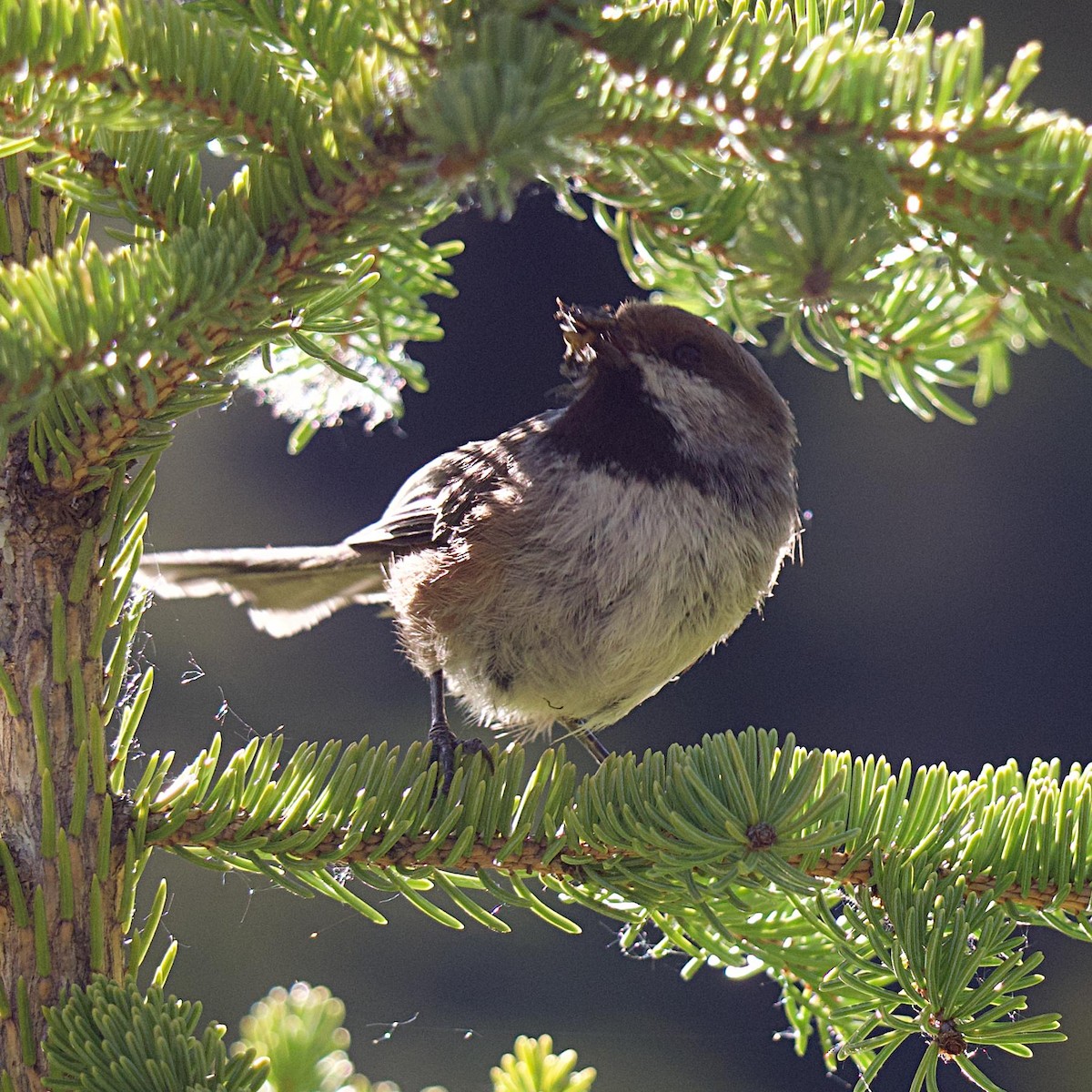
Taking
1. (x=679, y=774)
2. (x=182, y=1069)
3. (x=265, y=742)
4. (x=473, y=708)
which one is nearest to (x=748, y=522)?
(x=473, y=708)

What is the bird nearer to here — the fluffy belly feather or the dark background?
the fluffy belly feather

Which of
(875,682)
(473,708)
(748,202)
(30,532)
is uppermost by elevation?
(748,202)

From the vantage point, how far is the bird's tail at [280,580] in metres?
1.73

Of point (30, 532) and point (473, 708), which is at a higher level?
point (30, 532)

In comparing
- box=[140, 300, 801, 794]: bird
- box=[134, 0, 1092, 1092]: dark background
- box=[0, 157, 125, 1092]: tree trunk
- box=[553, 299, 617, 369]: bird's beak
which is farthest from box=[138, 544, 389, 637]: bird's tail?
box=[134, 0, 1092, 1092]: dark background

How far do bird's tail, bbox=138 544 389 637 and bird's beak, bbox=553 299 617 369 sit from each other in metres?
0.52

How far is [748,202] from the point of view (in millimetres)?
1009

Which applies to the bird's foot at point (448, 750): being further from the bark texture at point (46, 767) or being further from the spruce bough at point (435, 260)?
the bark texture at point (46, 767)

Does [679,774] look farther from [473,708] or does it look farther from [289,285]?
[473,708]

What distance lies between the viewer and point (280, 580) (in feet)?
6.63

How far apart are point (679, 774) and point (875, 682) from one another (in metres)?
4.16

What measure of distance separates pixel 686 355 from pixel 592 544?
1.33 feet

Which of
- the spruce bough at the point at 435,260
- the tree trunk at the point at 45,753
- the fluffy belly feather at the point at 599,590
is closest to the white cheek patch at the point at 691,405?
the fluffy belly feather at the point at 599,590

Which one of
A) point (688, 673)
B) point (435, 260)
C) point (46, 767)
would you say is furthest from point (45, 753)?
point (688, 673)
